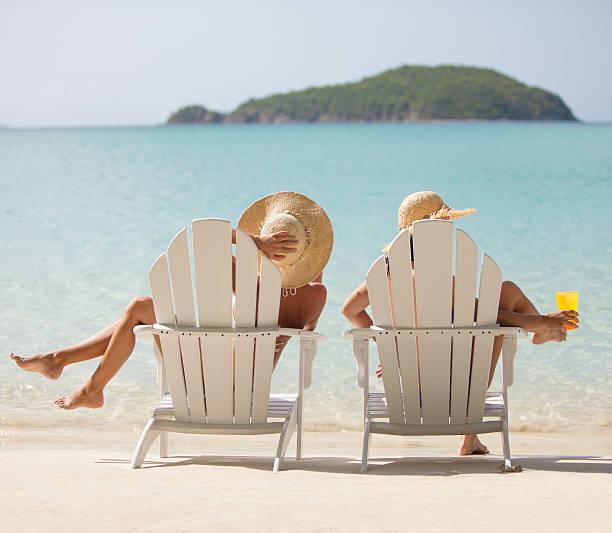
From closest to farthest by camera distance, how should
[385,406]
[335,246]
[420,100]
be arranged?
[385,406] < [335,246] < [420,100]

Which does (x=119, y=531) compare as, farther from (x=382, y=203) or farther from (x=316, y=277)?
(x=382, y=203)

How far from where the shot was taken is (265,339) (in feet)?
10.8

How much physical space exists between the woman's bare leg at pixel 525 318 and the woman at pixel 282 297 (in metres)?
0.80

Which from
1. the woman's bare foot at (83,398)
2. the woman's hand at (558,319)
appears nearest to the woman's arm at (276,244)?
the woman's bare foot at (83,398)

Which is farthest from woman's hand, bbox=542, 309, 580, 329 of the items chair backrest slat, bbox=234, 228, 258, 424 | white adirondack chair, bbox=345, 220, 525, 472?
chair backrest slat, bbox=234, 228, 258, 424

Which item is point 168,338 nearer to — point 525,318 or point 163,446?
point 163,446

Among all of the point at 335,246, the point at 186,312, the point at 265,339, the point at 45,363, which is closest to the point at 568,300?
the point at 265,339

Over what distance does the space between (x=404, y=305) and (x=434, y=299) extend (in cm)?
12

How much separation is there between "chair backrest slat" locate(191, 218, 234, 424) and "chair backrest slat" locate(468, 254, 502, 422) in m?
1.01

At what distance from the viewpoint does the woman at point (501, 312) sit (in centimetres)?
346

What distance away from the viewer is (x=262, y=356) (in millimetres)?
3326

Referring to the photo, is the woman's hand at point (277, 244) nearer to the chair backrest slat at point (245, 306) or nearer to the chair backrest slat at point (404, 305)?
the chair backrest slat at point (245, 306)

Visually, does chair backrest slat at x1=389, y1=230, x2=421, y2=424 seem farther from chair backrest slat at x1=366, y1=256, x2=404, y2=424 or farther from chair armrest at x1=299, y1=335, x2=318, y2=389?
chair armrest at x1=299, y1=335, x2=318, y2=389

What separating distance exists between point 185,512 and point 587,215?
1342 centimetres
